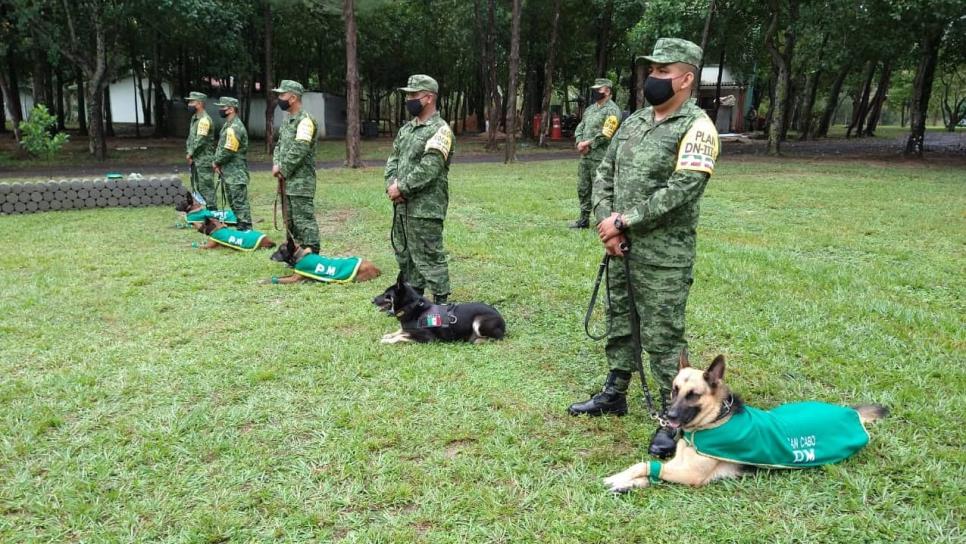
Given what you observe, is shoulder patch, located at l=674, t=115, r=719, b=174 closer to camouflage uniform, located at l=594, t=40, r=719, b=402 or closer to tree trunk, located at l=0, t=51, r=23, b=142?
camouflage uniform, located at l=594, t=40, r=719, b=402

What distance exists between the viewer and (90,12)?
18.8m

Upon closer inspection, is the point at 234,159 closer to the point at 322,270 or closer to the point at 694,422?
the point at 322,270

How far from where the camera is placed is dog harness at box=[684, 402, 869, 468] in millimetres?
3006

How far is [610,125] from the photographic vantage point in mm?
9172

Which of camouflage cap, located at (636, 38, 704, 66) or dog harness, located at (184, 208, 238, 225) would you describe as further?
dog harness, located at (184, 208, 238, 225)

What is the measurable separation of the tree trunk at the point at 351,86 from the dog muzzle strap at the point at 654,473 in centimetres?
1698

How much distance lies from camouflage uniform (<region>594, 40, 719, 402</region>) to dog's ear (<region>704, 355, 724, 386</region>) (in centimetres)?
45

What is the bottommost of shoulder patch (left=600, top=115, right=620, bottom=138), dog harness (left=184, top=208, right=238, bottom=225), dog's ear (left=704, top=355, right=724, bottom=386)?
dog harness (left=184, top=208, right=238, bottom=225)

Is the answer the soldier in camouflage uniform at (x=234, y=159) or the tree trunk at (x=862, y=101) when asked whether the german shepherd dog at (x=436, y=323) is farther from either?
the tree trunk at (x=862, y=101)

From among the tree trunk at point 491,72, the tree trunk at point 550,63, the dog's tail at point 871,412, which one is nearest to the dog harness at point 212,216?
the dog's tail at point 871,412

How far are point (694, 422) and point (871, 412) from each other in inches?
50.3

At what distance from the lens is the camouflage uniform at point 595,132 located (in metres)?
9.21

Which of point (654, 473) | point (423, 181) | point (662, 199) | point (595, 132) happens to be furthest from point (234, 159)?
point (654, 473)

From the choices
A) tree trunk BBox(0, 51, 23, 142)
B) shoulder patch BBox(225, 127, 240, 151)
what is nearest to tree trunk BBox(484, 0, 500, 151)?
tree trunk BBox(0, 51, 23, 142)
